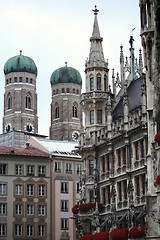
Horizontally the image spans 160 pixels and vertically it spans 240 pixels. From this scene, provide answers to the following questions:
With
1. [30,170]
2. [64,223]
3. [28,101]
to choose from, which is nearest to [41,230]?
[64,223]

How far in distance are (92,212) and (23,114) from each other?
127 meters

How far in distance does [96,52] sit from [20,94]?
12256 centimetres

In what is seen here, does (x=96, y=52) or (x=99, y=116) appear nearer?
(x=99, y=116)

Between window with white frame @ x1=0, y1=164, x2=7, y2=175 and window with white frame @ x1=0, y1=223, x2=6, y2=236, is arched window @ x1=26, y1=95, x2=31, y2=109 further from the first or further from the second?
window with white frame @ x1=0, y1=223, x2=6, y2=236

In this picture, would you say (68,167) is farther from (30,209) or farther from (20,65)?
(20,65)

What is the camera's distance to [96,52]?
7244cm

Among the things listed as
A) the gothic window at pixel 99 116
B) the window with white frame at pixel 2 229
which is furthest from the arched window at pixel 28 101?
the gothic window at pixel 99 116

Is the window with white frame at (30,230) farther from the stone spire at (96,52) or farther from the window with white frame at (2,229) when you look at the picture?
the stone spire at (96,52)

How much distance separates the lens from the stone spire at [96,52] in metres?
71.8

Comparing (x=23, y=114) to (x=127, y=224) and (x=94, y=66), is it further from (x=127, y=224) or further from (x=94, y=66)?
(x=127, y=224)

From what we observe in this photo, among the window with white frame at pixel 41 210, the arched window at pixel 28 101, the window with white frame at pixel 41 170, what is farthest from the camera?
the arched window at pixel 28 101

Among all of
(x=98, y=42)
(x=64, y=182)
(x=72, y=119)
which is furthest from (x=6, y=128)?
(x=98, y=42)

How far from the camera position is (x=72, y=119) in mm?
198625

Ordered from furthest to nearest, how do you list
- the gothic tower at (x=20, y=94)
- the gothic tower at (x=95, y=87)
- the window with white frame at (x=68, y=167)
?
1. the gothic tower at (x=20, y=94)
2. the window with white frame at (x=68, y=167)
3. the gothic tower at (x=95, y=87)
